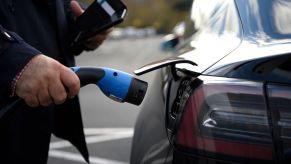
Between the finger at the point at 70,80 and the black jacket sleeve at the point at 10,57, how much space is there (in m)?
0.15

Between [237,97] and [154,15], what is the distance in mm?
92648

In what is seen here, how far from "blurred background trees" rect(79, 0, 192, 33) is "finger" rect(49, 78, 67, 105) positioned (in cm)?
8337

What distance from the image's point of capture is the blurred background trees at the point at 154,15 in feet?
285

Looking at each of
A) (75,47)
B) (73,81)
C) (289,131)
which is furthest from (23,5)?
(289,131)

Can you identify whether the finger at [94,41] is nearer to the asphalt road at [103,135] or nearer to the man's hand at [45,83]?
the man's hand at [45,83]

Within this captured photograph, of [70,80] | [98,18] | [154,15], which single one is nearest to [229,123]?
[70,80]

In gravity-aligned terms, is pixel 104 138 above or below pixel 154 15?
above

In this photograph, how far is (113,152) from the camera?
217 inches

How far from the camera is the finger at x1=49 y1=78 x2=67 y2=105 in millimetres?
1727

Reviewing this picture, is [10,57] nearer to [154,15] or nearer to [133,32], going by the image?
[133,32]

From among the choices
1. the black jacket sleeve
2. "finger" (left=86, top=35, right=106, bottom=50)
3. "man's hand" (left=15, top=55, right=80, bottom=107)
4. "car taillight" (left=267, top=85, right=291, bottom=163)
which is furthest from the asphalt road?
"car taillight" (left=267, top=85, right=291, bottom=163)

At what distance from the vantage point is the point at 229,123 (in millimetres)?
1690

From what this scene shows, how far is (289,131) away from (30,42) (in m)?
1.27

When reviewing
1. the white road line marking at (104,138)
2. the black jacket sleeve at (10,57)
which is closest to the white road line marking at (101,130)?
the white road line marking at (104,138)
